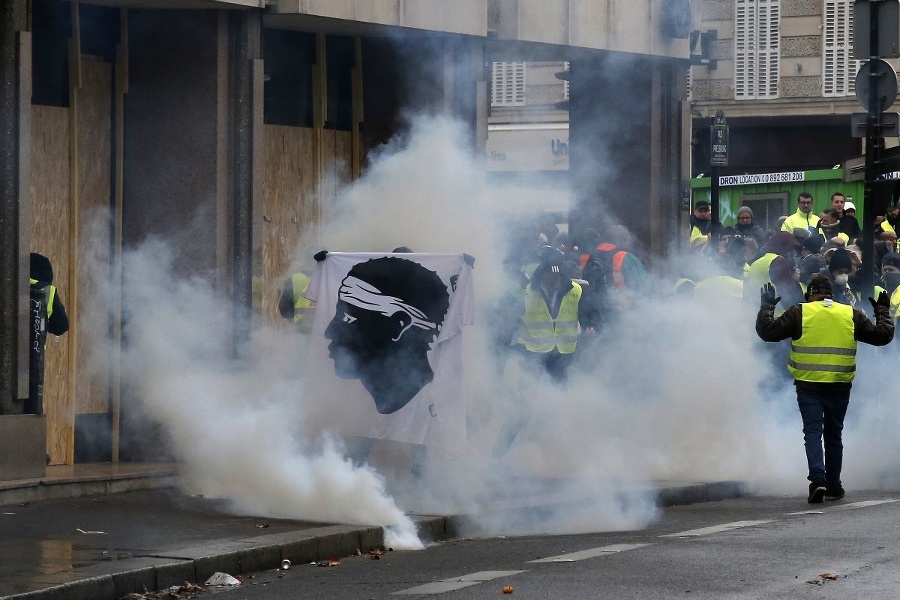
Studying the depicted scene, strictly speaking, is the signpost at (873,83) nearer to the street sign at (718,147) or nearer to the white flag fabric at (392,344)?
the white flag fabric at (392,344)

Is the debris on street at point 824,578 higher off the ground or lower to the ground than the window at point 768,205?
lower

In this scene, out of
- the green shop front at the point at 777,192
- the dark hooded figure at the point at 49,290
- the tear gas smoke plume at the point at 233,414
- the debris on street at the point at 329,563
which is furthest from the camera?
the green shop front at the point at 777,192

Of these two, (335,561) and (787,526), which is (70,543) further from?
(787,526)

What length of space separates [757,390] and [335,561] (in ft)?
17.7

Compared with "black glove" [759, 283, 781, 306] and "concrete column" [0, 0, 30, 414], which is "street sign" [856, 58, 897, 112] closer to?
"black glove" [759, 283, 781, 306]

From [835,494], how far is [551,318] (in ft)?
8.20

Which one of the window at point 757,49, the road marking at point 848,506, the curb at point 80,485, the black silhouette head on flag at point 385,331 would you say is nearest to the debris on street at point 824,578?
the road marking at point 848,506

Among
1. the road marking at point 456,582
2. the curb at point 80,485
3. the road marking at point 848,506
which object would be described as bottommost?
the road marking at point 848,506

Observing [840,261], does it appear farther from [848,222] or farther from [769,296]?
[848,222]

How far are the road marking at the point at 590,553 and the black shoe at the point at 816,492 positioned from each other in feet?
8.97

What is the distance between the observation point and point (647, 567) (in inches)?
341

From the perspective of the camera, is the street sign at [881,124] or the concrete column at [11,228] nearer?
the concrete column at [11,228]

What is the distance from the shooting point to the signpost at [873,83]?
15.3 metres

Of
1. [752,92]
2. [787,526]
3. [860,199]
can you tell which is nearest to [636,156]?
[860,199]
